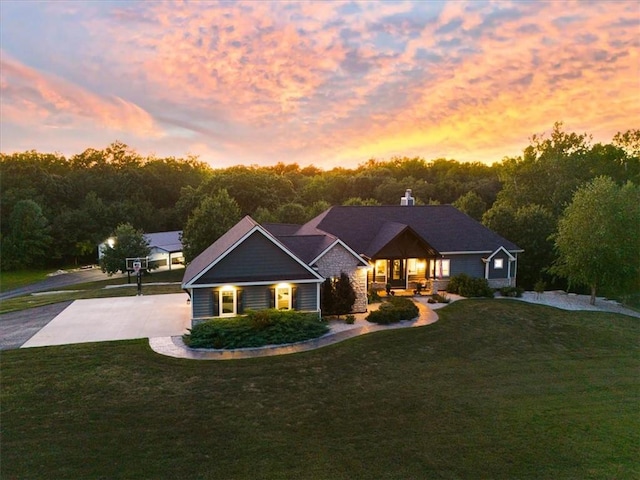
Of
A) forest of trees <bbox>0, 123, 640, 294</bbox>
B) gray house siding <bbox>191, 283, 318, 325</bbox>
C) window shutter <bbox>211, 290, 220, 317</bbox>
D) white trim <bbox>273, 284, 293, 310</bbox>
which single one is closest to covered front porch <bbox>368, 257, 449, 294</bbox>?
Result: gray house siding <bbox>191, 283, 318, 325</bbox>

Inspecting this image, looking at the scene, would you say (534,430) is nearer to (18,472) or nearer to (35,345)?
(18,472)

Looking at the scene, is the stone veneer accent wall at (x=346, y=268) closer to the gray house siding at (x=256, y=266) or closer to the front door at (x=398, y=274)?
the gray house siding at (x=256, y=266)

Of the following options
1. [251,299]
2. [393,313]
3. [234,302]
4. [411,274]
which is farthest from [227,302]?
[411,274]

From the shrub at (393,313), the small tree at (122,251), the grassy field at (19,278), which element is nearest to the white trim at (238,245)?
the shrub at (393,313)

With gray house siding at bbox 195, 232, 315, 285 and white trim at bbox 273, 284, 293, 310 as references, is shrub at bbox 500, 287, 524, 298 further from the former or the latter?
white trim at bbox 273, 284, 293, 310

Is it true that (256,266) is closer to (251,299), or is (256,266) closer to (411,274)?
(251,299)

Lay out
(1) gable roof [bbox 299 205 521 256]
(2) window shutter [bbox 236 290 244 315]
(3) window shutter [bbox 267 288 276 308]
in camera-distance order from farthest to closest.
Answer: (1) gable roof [bbox 299 205 521 256] < (3) window shutter [bbox 267 288 276 308] < (2) window shutter [bbox 236 290 244 315]
